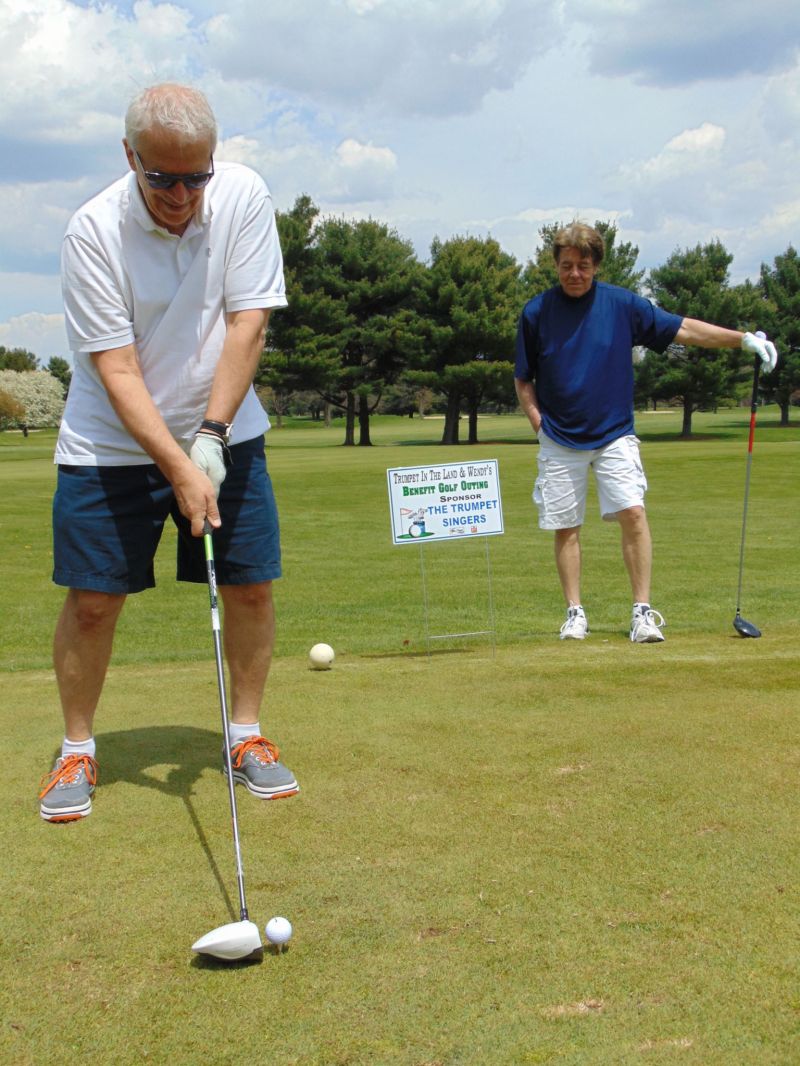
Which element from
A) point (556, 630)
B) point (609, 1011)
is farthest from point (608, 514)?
point (609, 1011)

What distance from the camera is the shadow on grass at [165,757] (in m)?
3.82

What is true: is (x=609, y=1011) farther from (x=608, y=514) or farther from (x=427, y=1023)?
(x=608, y=514)

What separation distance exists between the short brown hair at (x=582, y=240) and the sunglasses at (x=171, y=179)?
11.0ft

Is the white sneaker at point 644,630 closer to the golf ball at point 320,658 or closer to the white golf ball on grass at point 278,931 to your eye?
the golf ball at point 320,658

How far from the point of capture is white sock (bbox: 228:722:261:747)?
13.2ft

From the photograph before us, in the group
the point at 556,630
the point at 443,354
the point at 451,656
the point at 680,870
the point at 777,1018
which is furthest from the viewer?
the point at 443,354

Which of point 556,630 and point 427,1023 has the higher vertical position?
point 427,1023

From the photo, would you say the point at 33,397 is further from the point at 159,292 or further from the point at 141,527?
the point at 159,292

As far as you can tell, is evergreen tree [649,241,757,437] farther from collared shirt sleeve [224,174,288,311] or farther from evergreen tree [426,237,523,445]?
collared shirt sleeve [224,174,288,311]

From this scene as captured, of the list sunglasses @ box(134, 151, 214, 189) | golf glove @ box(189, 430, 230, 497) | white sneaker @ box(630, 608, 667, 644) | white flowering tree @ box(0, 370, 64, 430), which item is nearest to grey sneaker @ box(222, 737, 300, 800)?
golf glove @ box(189, 430, 230, 497)

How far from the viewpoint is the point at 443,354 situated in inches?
2372

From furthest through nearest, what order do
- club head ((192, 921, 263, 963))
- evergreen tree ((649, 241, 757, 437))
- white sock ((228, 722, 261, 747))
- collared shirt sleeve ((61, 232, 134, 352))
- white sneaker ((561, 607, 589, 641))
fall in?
evergreen tree ((649, 241, 757, 437)) < white sneaker ((561, 607, 589, 641)) < white sock ((228, 722, 261, 747)) < collared shirt sleeve ((61, 232, 134, 352)) < club head ((192, 921, 263, 963))

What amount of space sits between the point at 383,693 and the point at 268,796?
1.41m

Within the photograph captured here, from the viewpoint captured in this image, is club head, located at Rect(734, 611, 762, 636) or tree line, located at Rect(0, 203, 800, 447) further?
tree line, located at Rect(0, 203, 800, 447)
